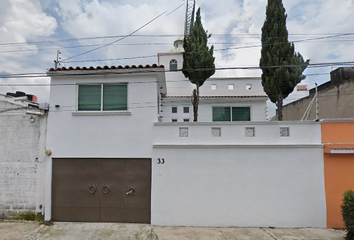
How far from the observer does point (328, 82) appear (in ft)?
34.7

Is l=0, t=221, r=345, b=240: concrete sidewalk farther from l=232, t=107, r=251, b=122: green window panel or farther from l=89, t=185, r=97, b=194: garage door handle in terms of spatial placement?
l=232, t=107, r=251, b=122: green window panel

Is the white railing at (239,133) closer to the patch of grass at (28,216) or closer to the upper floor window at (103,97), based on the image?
the upper floor window at (103,97)

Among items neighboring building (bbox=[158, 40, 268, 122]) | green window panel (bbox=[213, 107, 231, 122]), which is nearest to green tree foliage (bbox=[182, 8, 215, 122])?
neighboring building (bbox=[158, 40, 268, 122])

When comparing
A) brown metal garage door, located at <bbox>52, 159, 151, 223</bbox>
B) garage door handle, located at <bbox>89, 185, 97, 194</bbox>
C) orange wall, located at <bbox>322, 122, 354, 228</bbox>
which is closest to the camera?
orange wall, located at <bbox>322, 122, 354, 228</bbox>

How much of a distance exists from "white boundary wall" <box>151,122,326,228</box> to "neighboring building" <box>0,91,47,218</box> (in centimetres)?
394

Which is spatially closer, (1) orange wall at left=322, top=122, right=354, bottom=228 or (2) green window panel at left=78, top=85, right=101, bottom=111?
(1) orange wall at left=322, top=122, right=354, bottom=228

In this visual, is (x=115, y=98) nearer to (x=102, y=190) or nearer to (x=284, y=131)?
(x=102, y=190)

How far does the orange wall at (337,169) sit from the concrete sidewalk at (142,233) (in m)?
0.50

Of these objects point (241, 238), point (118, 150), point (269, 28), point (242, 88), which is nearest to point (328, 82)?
point (242, 88)

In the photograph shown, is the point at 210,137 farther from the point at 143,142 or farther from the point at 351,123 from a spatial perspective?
the point at 351,123

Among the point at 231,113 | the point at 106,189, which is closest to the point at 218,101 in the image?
the point at 231,113

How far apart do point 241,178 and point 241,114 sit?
5.52m

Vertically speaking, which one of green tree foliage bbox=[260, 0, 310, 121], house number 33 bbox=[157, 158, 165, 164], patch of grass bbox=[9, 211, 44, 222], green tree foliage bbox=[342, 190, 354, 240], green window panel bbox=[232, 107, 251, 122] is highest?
green tree foliage bbox=[260, 0, 310, 121]

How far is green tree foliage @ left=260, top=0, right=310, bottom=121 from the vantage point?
780 cm
